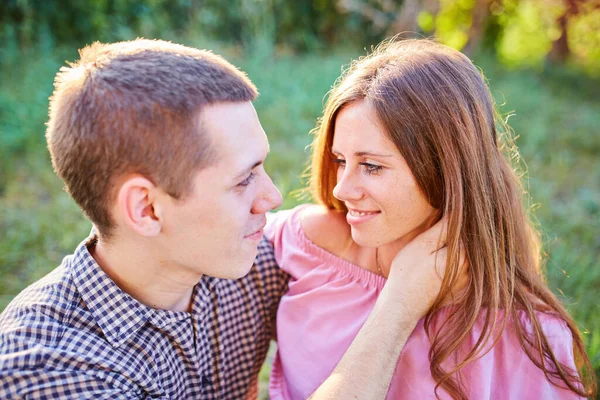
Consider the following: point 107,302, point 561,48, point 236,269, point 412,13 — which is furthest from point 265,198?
point 561,48

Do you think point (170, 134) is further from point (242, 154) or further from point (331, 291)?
point (331, 291)

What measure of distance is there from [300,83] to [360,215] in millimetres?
5213

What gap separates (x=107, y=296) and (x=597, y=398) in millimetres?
2350

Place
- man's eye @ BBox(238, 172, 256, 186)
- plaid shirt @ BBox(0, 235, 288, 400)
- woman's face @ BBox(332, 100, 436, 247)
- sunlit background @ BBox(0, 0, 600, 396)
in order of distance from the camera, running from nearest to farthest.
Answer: plaid shirt @ BBox(0, 235, 288, 400), man's eye @ BBox(238, 172, 256, 186), woman's face @ BBox(332, 100, 436, 247), sunlit background @ BBox(0, 0, 600, 396)

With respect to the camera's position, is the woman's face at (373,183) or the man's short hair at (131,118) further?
the woman's face at (373,183)

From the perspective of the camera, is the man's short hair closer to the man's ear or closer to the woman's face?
the man's ear

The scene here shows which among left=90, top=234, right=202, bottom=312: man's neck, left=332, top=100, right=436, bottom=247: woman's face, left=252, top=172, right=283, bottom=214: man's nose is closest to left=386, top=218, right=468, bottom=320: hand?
left=332, top=100, right=436, bottom=247: woman's face

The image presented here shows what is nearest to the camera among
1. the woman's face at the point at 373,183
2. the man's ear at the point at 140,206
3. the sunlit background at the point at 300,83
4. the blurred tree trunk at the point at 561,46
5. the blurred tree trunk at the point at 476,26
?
the man's ear at the point at 140,206

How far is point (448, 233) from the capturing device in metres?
2.00

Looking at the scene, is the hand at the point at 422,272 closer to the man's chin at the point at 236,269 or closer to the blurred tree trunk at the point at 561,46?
the man's chin at the point at 236,269

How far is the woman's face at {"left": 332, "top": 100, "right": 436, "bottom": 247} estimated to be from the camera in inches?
79.3

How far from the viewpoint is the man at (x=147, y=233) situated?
1.66m

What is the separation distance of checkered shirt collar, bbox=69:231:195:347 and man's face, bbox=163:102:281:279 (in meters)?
0.21

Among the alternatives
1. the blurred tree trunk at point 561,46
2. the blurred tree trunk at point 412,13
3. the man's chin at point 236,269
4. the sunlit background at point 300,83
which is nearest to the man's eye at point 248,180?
the man's chin at point 236,269
